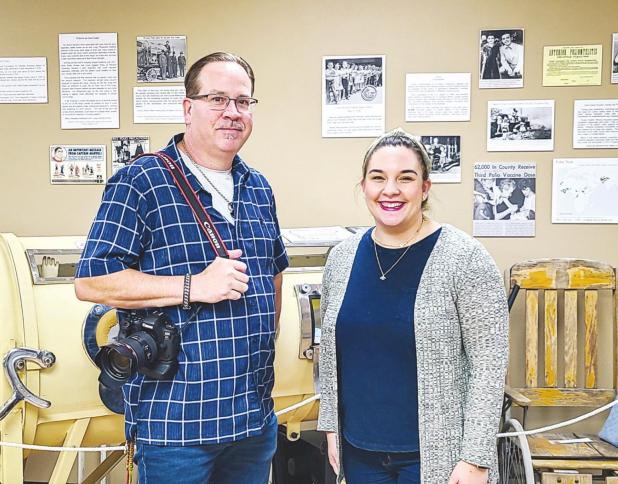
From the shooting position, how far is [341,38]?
2541 millimetres

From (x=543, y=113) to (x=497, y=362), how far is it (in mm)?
1587

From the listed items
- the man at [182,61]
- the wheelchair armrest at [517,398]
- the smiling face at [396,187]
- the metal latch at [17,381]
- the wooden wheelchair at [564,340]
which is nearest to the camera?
the smiling face at [396,187]

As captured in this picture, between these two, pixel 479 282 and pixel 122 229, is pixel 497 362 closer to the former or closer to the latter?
pixel 479 282

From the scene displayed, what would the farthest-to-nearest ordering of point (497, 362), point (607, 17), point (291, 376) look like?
point (607, 17) < point (291, 376) < point (497, 362)

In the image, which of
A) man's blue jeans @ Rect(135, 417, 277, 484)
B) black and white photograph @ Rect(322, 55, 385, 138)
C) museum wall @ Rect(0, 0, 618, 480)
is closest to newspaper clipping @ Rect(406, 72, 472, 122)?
museum wall @ Rect(0, 0, 618, 480)

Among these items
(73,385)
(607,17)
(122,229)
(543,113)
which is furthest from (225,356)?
(607,17)

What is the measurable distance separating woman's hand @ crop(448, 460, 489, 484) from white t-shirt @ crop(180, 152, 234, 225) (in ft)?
2.27

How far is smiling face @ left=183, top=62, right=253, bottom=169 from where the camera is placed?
4.47 ft

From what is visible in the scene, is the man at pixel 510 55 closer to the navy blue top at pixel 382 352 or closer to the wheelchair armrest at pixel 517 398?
the wheelchair armrest at pixel 517 398

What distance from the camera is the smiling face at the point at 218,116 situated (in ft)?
4.47

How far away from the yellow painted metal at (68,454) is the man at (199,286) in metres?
0.52

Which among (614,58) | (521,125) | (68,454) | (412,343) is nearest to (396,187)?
(412,343)

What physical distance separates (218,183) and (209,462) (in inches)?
23.7

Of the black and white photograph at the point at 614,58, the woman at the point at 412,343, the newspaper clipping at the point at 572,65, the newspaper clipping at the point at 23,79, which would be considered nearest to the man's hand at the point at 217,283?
the woman at the point at 412,343
